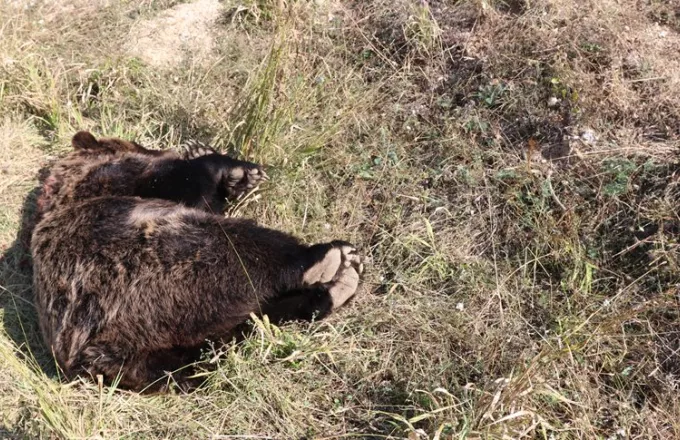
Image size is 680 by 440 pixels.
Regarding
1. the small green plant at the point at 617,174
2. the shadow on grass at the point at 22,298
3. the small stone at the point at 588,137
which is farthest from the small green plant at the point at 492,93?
the shadow on grass at the point at 22,298

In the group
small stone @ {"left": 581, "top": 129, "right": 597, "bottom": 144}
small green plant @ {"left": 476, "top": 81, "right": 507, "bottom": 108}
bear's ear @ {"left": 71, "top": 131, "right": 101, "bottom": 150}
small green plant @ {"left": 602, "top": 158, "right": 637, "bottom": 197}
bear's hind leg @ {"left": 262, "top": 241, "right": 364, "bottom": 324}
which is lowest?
bear's hind leg @ {"left": 262, "top": 241, "right": 364, "bottom": 324}

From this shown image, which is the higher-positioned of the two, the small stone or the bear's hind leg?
the small stone

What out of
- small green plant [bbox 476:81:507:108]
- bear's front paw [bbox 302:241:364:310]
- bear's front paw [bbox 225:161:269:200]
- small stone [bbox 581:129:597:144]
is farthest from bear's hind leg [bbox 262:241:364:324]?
small stone [bbox 581:129:597:144]

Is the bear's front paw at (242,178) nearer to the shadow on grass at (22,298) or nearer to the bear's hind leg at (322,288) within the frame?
the bear's hind leg at (322,288)

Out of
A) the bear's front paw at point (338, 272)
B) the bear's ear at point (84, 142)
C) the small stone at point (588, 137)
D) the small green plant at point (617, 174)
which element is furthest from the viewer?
the bear's ear at point (84, 142)

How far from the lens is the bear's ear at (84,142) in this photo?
432 cm

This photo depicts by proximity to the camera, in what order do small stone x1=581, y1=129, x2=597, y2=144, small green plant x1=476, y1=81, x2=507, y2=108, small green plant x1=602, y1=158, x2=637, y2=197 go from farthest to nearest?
small green plant x1=476, y1=81, x2=507, y2=108
small stone x1=581, y1=129, x2=597, y2=144
small green plant x1=602, y1=158, x2=637, y2=197

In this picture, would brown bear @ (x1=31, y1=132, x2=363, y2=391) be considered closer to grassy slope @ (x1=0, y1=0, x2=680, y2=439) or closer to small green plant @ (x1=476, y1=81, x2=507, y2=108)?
grassy slope @ (x1=0, y1=0, x2=680, y2=439)

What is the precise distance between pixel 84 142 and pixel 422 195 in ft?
7.76

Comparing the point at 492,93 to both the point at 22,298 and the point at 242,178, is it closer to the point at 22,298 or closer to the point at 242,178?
the point at 242,178

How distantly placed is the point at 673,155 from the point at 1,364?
423cm

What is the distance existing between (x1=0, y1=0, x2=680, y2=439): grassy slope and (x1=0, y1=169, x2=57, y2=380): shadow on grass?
21 mm

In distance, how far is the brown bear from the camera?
3.38 metres

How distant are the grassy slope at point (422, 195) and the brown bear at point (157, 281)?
18 centimetres
